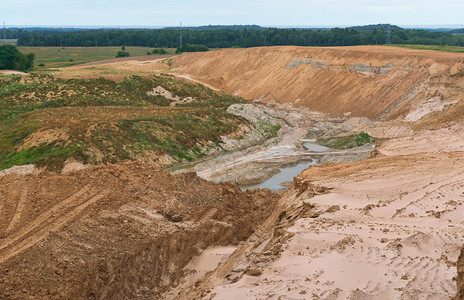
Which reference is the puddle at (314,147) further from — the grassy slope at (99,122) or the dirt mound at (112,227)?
the dirt mound at (112,227)

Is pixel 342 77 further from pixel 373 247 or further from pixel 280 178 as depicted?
pixel 373 247

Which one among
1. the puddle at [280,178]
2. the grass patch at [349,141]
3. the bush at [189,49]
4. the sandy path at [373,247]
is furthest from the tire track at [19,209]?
the bush at [189,49]

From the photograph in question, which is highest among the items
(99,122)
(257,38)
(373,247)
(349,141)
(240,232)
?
(257,38)

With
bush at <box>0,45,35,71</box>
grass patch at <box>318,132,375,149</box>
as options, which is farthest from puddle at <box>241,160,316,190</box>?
bush at <box>0,45,35,71</box>

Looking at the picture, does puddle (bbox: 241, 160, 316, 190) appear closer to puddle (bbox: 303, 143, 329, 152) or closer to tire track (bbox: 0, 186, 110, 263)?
puddle (bbox: 303, 143, 329, 152)

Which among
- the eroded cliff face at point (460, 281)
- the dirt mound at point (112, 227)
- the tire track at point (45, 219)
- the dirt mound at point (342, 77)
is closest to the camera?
the eroded cliff face at point (460, 281)

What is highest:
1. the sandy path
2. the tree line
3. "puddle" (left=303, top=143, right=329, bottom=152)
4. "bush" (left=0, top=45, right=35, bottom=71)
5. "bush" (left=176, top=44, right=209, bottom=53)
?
the tree line

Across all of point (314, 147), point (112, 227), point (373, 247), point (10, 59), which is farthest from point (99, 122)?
point (10, 59)
